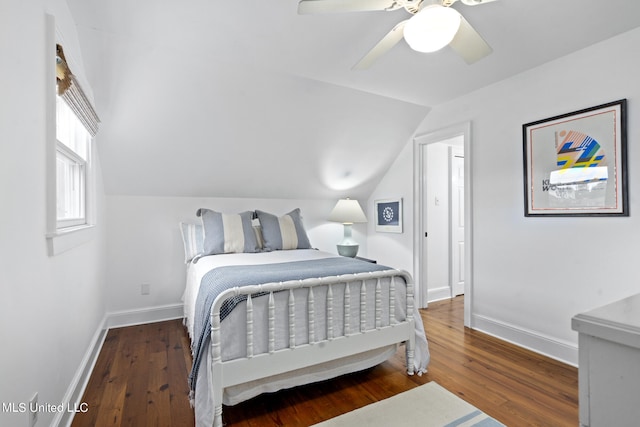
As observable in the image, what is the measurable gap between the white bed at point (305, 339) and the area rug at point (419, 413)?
0.26m

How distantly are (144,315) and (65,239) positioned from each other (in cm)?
189

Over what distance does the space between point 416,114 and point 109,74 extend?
9.63 ft

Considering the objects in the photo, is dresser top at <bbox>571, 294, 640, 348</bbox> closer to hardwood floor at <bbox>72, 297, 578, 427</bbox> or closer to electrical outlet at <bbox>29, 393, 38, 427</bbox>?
hardwood floor at <bbox>72, 297, 578, 427</bbox>

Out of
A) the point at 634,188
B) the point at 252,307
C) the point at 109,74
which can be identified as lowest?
the point at 252,307

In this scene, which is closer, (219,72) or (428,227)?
(219,72)

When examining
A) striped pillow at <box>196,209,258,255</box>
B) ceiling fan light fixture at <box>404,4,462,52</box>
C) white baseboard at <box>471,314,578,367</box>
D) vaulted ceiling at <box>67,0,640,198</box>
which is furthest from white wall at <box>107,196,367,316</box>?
white baseboard at <box>471,314,578,367</box>

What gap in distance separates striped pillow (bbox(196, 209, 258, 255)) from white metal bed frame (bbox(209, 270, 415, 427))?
139 centimetres

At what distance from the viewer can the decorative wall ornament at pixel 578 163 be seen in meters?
2.08

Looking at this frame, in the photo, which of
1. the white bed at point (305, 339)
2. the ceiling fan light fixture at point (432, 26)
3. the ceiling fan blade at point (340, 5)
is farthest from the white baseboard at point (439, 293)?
the ceiling fan blade at point (340, 5)

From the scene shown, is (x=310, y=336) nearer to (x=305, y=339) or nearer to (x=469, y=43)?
(x=305, y=339)

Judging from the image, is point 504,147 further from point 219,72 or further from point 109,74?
point 109,74

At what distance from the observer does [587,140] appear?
2.21 m

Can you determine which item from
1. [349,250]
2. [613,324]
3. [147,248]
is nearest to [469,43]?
[613,324]

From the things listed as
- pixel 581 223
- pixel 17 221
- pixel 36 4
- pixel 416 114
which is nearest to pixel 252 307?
pixel 17 221
